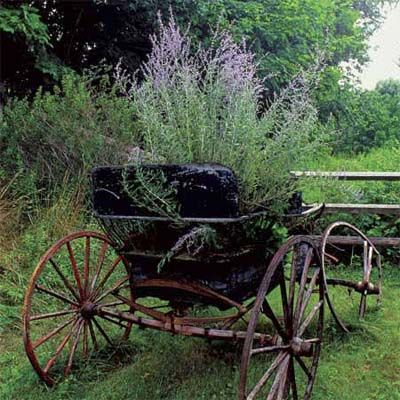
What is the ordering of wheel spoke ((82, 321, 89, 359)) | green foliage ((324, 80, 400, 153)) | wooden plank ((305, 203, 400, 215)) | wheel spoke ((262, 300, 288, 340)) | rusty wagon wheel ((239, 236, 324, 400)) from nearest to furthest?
rusty wagon wheel ((239, 236, 324, 400)) → wheel spoke ((262, 300, 288, 340)) → wheel spoke ((82, 321, 89, 359)) → wooden plank ((305, 203, 400, 215)) → green foliage ((324, 80, 400, 153))

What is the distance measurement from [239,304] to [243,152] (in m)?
0.66

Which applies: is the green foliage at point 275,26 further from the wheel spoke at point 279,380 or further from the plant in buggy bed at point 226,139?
the wheel spoke at point 279,380

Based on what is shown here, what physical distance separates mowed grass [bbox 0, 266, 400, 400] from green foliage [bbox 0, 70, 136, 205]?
75.0 inches

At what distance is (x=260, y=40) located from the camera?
7863 millimetres

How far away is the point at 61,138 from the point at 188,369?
113 inches

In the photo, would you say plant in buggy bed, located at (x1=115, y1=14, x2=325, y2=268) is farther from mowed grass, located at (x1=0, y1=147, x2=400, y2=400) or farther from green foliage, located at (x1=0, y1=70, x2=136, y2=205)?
green foliage, located at (x1=0, y1=70, x2=136, y2=205)

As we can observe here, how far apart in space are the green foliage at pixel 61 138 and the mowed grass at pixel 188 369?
1.90 metres

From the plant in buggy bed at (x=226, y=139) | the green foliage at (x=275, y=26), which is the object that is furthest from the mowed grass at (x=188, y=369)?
the green foliage at (x=275, y=26)

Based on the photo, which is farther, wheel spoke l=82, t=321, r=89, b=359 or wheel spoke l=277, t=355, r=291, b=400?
wheel spoke l=82, t=321, r=89, b=359

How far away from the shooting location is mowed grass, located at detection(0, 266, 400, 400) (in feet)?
8.02

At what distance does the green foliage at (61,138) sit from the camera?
15.3 feet

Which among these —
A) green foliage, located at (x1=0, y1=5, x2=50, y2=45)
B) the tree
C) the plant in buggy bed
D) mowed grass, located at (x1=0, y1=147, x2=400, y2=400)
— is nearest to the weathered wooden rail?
mowed grass, located at (x1=0, y1=147, x2=400, y2=400)

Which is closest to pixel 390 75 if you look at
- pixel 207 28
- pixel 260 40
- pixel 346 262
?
pixel 260 40

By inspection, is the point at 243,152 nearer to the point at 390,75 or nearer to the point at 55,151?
the point at 55,151
